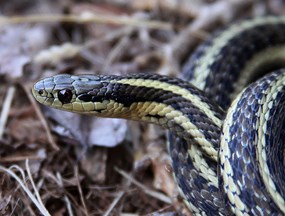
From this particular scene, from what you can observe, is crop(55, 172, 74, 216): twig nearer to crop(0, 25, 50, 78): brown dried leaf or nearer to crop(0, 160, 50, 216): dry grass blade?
crop(0, 160, 50, 216): dry grass blade

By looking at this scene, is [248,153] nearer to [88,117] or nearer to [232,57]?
[232,57]

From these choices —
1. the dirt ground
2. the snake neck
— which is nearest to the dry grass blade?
the dirt ground

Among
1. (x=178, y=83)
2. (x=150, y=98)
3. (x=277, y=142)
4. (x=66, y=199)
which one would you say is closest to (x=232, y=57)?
(x=178, y=83)

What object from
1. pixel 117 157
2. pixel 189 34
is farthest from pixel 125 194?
pixel 189 34

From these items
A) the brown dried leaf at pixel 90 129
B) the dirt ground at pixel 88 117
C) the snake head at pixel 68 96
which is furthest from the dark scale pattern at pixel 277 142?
the brown dried leaf at pixel 90 129

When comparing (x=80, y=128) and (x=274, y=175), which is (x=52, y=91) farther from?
(x=274, y=175)

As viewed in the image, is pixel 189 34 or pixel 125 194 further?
pixel 189 34
